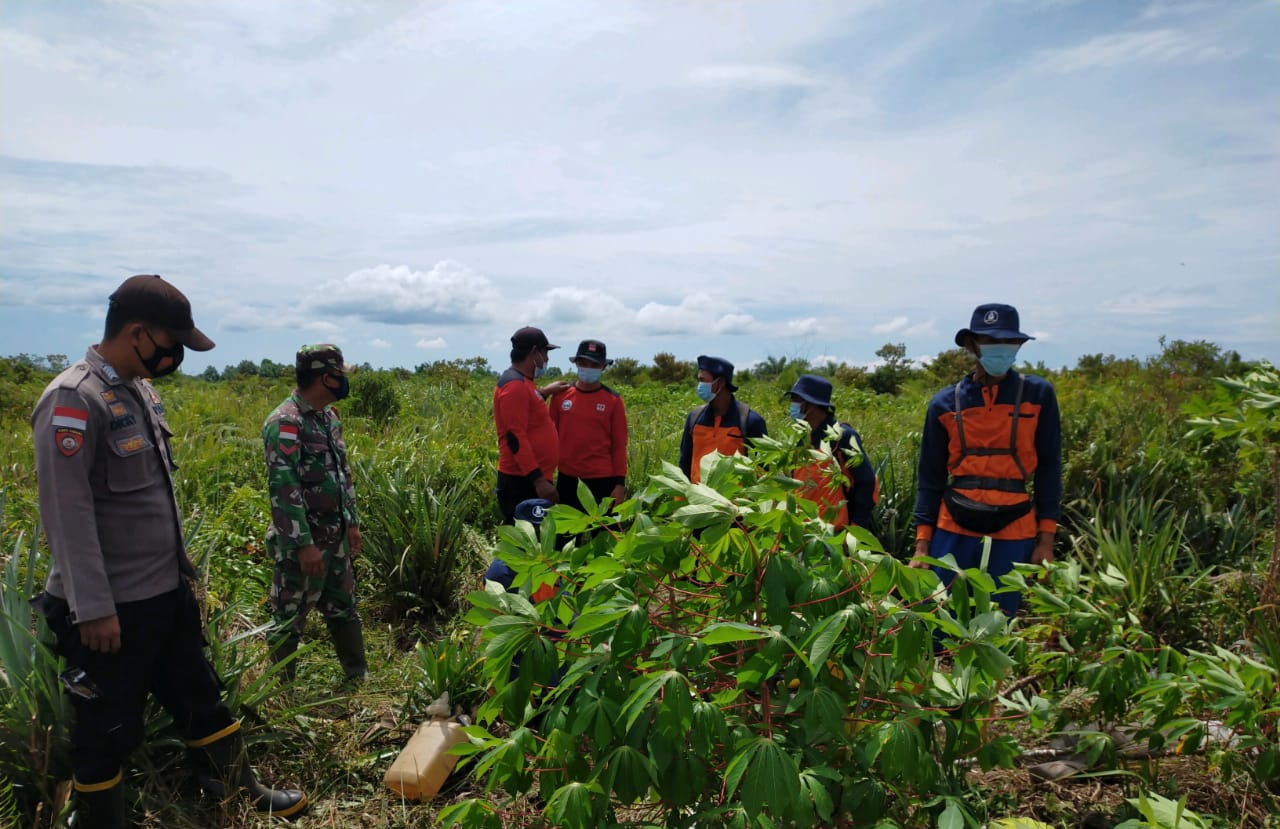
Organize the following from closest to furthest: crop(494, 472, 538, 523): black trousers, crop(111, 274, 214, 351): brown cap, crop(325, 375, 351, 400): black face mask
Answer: crop(111, 274, 214, 351): brown cap → crop(325, 375, 351, 400): black face mask → crop(494, 472, 538, 523): black trousers

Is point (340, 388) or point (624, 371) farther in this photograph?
point (624, 371)

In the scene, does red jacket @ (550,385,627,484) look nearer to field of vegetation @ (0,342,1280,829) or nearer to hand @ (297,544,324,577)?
field of vegetation @ (0,342,1280,829)

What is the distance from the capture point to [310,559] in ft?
12.5

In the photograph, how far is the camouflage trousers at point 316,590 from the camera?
3.95 meters

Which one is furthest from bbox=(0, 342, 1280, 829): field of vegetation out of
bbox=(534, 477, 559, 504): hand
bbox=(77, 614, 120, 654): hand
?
bbox=(534, 477, 559, 504): hand

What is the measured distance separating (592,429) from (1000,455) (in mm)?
3056

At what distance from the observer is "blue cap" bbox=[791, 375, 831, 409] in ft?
14.5

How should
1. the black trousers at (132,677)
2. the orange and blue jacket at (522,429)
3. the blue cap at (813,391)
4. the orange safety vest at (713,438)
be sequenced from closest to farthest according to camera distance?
1. the black trousers at (132,677)
2. the blue cap at (813,391)
3. the orange safety vest at (713,438)
4. the orange and blue jacket at (522,429)

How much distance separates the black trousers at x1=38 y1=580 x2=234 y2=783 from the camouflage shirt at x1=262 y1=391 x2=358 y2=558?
910 mm

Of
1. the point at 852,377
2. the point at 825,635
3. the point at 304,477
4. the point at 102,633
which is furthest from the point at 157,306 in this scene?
the point at 852,377

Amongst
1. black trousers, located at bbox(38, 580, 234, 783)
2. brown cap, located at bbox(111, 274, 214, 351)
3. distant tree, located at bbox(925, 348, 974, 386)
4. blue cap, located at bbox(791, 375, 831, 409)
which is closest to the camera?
black trousers, located at bbox(38, 580, 234, 783)

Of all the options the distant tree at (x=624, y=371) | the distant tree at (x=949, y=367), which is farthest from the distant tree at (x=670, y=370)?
the distant tree at (x=949, y=367)

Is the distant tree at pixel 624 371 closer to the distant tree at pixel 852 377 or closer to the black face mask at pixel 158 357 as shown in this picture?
the distant tree at pixel 852 377

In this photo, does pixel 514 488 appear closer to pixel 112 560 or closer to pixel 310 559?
pixel 310 559
